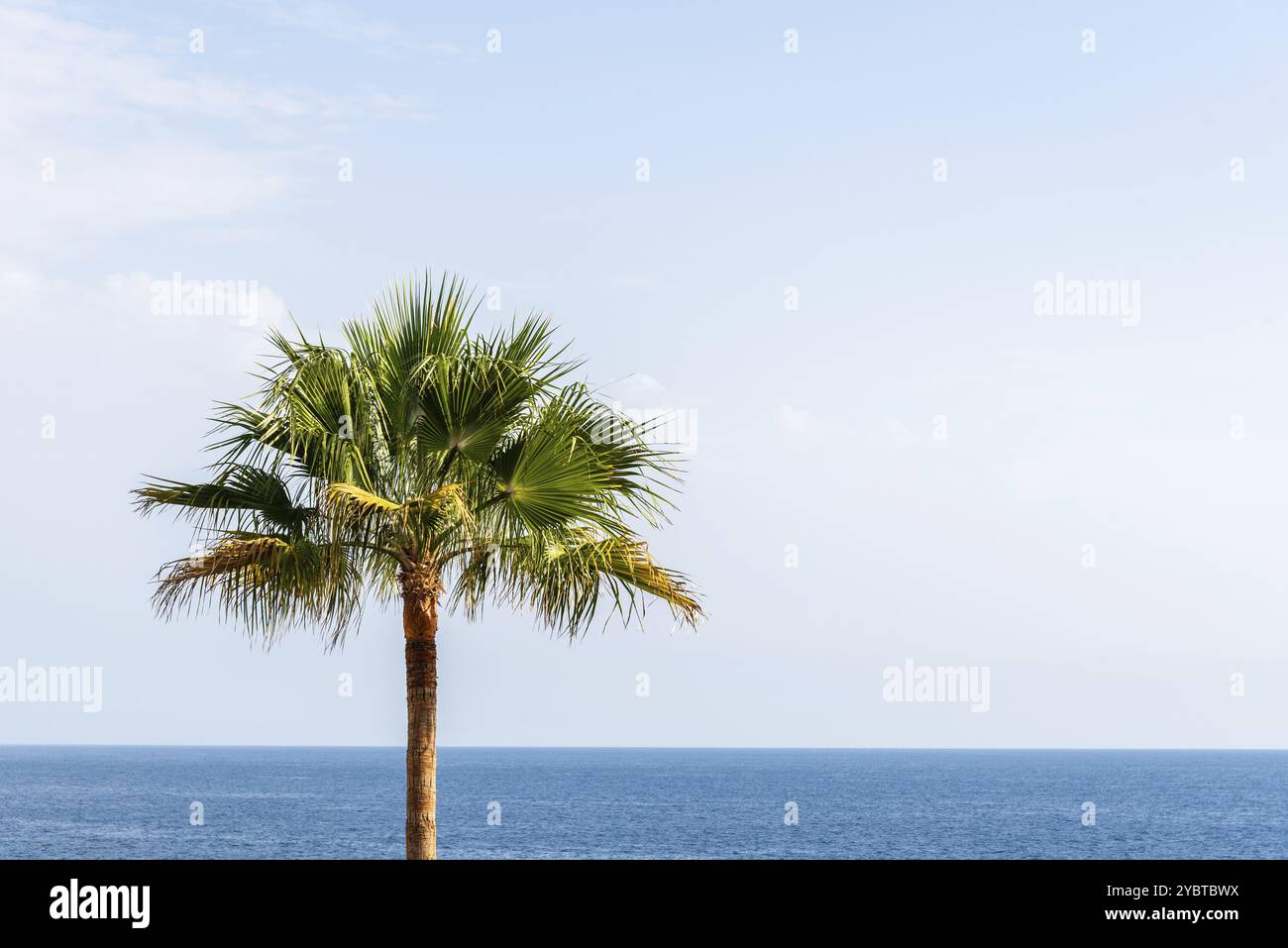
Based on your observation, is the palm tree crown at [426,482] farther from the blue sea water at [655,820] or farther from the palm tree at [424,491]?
the blue sea water at [655,820]

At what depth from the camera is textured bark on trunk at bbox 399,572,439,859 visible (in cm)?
1087

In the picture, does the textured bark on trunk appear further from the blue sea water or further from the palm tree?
the blue sea water

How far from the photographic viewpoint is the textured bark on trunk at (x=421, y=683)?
428 inches

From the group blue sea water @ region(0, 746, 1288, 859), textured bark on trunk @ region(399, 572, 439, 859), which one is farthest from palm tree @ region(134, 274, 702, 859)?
blue sea water @ region(0, 746, 1288, 859)

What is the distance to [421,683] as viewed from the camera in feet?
36.7
